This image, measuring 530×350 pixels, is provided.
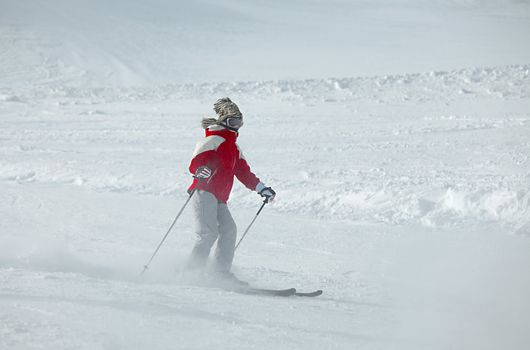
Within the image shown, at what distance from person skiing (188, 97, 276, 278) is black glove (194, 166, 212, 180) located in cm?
6

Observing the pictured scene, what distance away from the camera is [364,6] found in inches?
2044

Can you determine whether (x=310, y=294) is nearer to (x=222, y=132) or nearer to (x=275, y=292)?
(x=275, y=292)

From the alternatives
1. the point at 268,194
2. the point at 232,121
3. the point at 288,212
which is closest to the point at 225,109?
the point at 232,121

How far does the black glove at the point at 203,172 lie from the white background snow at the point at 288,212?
0.75 metres

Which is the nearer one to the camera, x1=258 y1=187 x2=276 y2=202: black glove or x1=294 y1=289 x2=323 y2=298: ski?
x1=294 y1=289 x2=323 y2=298: ski

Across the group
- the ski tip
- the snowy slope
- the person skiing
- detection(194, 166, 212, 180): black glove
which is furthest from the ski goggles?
the snowy slope

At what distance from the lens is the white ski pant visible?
4754 mm

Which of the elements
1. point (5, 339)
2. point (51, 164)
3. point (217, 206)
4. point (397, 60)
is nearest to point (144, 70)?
point (397, 60)

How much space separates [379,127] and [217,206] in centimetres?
924

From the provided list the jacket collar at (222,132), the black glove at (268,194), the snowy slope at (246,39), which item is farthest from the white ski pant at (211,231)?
the snowy slope at (246,39)

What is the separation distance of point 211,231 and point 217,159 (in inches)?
20.0

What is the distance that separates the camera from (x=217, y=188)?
478cm

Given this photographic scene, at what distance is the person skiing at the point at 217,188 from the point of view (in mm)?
4727

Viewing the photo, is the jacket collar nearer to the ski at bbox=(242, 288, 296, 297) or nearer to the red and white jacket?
the red and white jacket
